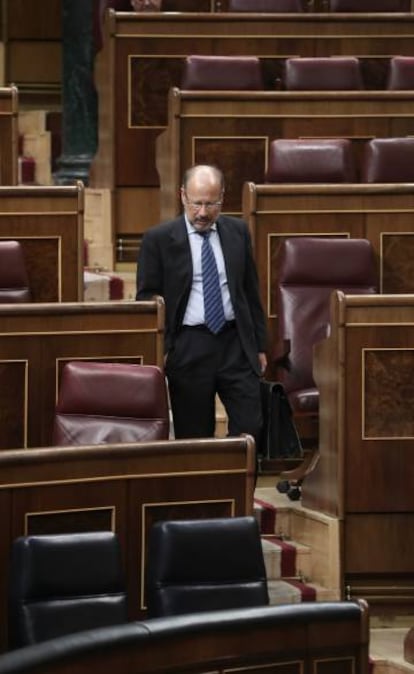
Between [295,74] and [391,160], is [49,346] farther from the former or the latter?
[295,74]

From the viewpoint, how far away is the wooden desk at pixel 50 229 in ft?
10.3

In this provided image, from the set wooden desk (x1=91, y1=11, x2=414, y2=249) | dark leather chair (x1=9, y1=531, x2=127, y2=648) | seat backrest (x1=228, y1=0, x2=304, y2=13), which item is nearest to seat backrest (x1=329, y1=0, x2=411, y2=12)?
seat backrest (x1=228, y1=0, x2=304, y2=13)

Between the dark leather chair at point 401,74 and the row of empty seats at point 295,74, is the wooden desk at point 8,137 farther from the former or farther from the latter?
the dark leather chair at point 401,74

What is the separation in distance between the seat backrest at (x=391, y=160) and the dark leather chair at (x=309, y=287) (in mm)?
380

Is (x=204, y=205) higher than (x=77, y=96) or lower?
lower

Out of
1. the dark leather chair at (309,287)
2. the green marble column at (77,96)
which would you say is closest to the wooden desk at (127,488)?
the dark leather chair at (309,287)

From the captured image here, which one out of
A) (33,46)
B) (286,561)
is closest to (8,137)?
(286,561)

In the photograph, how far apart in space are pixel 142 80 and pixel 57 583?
2.08 m

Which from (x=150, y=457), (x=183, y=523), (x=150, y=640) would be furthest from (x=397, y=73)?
(x=150, y=640)

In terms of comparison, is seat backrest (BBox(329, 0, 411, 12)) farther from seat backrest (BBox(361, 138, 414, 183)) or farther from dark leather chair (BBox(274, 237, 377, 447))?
dark leather chair (BBox(274, 237, 377, 447))

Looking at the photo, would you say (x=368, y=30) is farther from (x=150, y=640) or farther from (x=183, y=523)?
(x=150, y=640)

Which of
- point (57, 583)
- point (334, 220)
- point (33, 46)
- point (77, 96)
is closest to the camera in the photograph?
point (57, 583)

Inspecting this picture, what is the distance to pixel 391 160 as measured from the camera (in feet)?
11.6

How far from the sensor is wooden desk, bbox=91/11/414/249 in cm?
398
